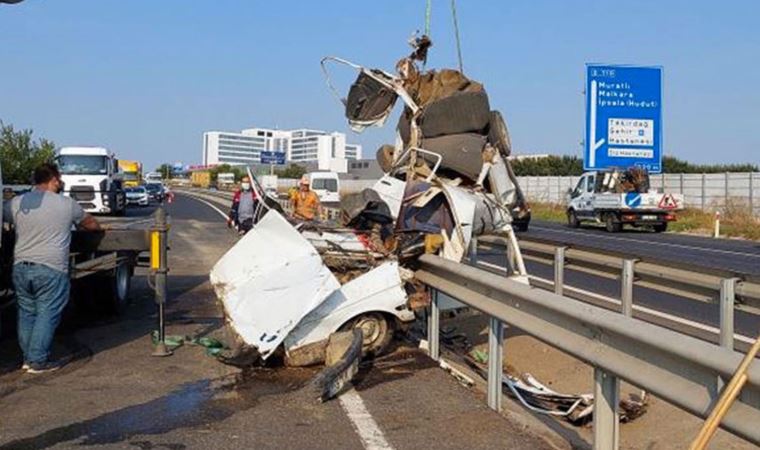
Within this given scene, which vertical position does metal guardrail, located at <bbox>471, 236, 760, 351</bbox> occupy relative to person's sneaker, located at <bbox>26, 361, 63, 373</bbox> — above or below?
above

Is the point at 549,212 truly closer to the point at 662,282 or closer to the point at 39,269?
the point at 662,282

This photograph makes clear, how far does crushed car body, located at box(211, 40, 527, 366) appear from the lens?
23.9 ft

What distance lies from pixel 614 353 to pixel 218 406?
297 cm

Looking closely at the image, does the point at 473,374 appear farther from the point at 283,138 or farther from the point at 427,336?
the point at 283,138

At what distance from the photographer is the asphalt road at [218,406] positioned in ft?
18.2

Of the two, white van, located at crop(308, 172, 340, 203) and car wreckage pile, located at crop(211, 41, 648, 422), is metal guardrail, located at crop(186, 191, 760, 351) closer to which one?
car wreckage pile, located at crop(211, 41, 648, 422)

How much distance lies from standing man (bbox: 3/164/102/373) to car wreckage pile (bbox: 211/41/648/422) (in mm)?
1446

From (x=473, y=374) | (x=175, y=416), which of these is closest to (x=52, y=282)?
(x=175, y=416)

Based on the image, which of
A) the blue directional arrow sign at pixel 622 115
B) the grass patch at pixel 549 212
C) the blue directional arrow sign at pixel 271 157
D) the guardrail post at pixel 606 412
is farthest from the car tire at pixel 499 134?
the blue directional arrow sign at pixel 271 157

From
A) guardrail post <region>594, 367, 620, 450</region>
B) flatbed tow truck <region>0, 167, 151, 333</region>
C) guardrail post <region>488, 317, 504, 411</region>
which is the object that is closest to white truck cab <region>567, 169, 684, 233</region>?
flatbed tow truck <region>0, 167, 151, 333</region>

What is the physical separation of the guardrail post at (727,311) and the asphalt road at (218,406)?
6.67 feet

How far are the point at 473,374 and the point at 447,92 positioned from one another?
3.56 meters

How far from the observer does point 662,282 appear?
8320mm

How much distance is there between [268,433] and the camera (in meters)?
5.71
